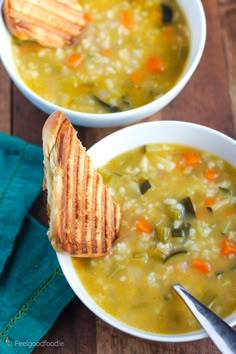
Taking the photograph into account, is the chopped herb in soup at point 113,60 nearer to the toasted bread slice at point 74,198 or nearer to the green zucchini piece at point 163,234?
the toasted bread slice at point 74,198

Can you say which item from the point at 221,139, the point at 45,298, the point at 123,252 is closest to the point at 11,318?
the point at 45,298

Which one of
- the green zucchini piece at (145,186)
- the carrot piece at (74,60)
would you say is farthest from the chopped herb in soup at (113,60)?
the green zucchini piece at (145,186)

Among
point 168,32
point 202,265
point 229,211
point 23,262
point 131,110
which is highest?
point 168,32

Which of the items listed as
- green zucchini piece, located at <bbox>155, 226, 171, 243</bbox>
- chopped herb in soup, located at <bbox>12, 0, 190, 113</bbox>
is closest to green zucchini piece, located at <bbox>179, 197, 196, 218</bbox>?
green zucchini piece, located at <bbox>155, 226, 171, 243</bbox>

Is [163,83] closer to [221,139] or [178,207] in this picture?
[221,139]

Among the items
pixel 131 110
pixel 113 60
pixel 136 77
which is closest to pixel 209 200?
pixel 131 110

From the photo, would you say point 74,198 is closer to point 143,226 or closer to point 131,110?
point 143,226

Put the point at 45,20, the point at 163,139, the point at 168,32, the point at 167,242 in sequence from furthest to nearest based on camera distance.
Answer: the point at 168,32 < the point at 45,20 < the point at 163,139 < the point at 167,242
